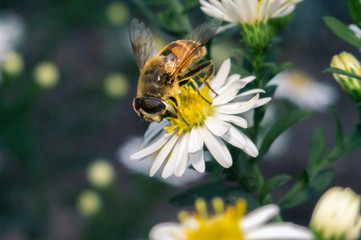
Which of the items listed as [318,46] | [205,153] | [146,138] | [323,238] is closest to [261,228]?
[323,238]

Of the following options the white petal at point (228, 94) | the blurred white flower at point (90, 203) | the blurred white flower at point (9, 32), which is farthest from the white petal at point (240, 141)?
the blurred white flower at point (9, 32)

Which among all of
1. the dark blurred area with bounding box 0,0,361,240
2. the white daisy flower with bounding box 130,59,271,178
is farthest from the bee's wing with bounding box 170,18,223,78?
the dark blurred area with bounding box 0,0,361,240

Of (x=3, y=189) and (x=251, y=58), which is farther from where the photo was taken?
(x=3, y=189)

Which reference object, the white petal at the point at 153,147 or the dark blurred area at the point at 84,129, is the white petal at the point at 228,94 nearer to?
the white petal at the point at 153,147

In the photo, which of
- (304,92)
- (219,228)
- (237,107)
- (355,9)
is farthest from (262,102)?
(304,92)

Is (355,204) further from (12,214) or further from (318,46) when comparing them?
(318,46)

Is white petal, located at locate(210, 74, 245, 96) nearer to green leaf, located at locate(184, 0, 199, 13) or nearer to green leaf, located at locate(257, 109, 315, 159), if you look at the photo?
green leaf, located at locate(257, 109, 315, 159)
